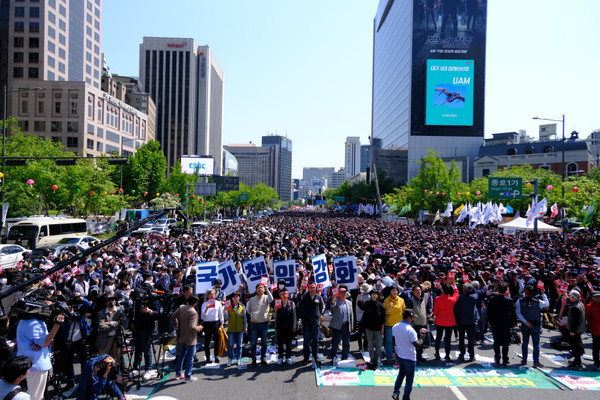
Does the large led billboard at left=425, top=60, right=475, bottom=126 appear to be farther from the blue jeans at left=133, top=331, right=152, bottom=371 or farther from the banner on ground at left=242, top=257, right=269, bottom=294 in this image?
the blue jeans at left=133, top=331, right=152, bottom=371

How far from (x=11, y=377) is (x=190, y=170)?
8787 centimetres

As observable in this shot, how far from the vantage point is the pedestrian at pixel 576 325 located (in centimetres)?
872

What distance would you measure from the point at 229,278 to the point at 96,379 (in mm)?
4826

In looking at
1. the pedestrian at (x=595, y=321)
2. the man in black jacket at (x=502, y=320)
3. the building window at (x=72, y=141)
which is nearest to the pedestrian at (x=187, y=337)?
the man in black jacket at (x=502, y=320)

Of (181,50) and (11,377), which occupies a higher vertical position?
(181,50)

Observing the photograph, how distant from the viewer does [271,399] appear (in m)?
7.16

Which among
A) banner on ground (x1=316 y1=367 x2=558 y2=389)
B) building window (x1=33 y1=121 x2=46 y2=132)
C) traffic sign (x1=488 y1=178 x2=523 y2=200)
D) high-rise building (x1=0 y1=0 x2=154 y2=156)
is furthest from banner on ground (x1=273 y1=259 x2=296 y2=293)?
building window (x1=33 y1=121 x2=46 y2=132)

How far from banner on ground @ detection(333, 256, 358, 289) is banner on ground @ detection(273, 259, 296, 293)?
1.11 meters

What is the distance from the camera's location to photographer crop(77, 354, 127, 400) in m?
5.39

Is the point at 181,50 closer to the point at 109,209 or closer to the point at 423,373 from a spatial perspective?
the point at 109,209

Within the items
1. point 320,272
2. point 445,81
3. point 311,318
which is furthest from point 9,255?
point 445,81

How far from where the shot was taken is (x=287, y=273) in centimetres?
1098

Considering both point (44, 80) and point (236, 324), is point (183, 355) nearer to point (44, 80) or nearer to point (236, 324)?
point (236, 324)

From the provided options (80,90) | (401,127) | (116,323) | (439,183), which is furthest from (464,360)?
(401,127)
